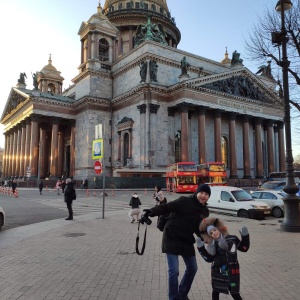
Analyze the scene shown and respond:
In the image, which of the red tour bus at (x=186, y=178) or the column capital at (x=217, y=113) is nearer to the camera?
the red tour bus at (x=186, y=178)

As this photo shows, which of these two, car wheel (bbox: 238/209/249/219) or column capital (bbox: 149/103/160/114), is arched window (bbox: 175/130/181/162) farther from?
car wheel (bbox: 238/209/249/219)

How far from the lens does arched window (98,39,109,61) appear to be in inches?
2109

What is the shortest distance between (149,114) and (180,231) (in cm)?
3890

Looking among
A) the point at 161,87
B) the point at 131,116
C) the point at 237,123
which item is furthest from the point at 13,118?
the point at 237,123

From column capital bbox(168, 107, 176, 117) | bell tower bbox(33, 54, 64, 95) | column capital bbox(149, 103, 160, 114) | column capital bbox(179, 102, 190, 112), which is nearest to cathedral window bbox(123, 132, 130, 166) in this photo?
column capital bbox(149, 103, 160, 114)

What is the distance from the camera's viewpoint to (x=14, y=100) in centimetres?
6209

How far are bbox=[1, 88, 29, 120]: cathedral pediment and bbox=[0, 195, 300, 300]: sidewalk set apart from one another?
47691 mm

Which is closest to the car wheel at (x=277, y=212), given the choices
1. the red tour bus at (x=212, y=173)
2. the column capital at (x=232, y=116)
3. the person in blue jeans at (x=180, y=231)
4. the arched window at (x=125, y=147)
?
the person in blue jeans at (x=180, y=231)

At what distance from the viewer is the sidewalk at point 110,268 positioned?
524 cm

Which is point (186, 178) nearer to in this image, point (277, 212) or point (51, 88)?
point (277, 212)

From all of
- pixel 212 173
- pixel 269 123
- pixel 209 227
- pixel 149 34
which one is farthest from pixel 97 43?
pixel 209 227

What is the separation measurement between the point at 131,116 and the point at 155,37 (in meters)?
12.9

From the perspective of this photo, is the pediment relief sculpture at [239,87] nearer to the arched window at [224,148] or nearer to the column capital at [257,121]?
the column capital at [257,121]

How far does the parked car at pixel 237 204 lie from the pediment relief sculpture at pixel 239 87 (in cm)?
3002
